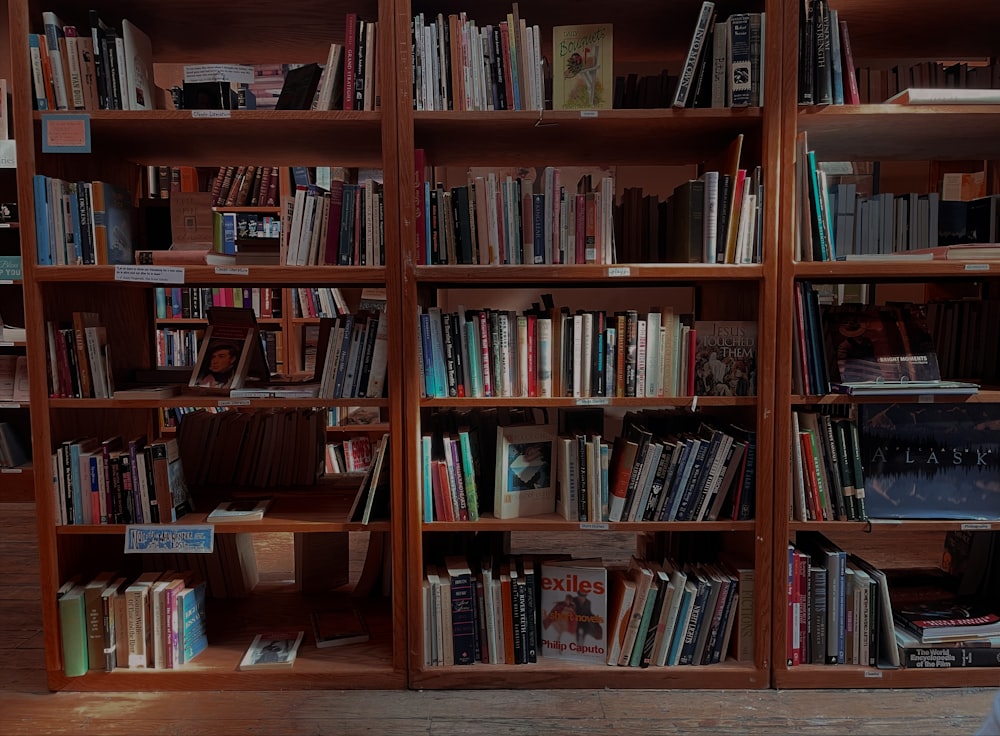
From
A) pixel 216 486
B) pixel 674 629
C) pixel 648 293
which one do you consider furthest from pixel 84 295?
pixel 648 293

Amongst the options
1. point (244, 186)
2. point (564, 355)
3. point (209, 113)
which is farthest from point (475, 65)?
point (244, 186)

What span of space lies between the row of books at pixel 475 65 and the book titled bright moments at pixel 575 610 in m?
1.36

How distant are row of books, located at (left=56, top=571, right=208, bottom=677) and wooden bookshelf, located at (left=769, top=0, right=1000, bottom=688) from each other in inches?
70.3

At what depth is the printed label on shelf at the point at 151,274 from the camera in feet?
6.86

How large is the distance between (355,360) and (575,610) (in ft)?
3.27

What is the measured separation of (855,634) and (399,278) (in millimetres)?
1700

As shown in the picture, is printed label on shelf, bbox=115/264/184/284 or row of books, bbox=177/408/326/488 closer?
printed label on shelf, bbox=115/264/184/284

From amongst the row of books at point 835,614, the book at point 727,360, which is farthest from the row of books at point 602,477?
the row of books at point 835,614

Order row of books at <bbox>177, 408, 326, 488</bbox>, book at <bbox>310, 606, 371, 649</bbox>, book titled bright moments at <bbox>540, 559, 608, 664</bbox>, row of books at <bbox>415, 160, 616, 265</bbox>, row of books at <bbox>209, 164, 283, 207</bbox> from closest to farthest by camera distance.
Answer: row of books at <bbox>415, 160, 616, 265</bbox>
book titled bright moments at <bbox>540, 559, 608, 664</bbox>
book at <bbox>310, 606, 371, 649</bbox>
row of books at <bbox>177, 408, 326, 488</bbox>
row of books at <bbox>209, 164, 283, 207</bbox>

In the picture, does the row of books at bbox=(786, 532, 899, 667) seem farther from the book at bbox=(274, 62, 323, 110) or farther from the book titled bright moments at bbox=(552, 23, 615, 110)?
the book at bbox=(274, 62, 323, 110)

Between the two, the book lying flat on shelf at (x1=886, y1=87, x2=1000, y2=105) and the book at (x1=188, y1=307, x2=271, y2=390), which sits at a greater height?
the book lying flat on shelf at (x1=886, y1=87, x2=1000, y2=105)

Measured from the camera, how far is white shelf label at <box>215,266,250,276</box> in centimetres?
207

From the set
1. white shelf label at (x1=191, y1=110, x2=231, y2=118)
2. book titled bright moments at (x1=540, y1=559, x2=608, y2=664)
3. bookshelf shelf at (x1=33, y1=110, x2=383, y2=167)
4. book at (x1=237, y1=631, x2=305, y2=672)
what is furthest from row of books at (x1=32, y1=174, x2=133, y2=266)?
book titled bright moments at (x1=540, y1=559, x2=608, y2=664)

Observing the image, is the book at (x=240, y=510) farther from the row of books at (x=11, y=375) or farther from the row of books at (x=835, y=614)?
the row of books at (x=11, y=375)
